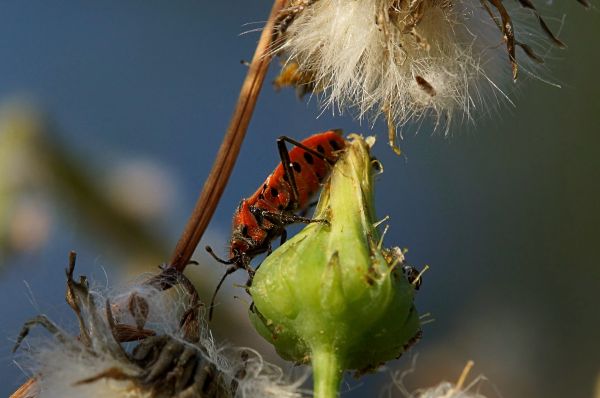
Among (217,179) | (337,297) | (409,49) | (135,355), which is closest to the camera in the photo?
(337,297)

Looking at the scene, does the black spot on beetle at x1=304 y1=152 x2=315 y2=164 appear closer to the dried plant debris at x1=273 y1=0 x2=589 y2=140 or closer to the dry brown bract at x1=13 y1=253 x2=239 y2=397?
the dried plant debris at x1=273 y1=0 x2=589 y2=140

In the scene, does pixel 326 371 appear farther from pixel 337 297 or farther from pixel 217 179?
pixel 217 179

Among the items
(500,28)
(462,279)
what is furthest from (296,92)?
(462,279)

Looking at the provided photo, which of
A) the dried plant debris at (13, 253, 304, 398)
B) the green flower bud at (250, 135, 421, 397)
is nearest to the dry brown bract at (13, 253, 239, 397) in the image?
the dried plant debris at (13, 253, 304, 398)

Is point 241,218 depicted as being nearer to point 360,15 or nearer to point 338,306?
point 360,15

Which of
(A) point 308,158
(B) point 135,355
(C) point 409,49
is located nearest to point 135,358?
(B) point 135,355

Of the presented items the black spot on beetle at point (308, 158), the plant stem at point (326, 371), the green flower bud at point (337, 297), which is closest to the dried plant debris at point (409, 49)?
the black spot on beetle at point (308, 158)

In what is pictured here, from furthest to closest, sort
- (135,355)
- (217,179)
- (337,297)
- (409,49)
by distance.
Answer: (409,49), (217,179), (135,355), (337,297)
